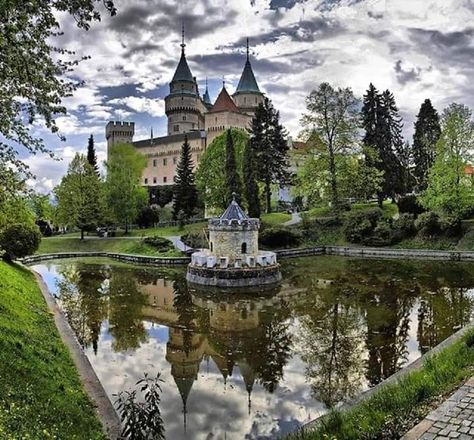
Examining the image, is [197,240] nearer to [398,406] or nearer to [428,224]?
[428,224]

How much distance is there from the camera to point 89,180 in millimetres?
43688

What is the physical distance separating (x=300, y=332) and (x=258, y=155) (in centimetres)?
3199

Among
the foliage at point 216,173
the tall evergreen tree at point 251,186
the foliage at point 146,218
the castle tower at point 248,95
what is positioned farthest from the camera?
the castle tower at point 248,95

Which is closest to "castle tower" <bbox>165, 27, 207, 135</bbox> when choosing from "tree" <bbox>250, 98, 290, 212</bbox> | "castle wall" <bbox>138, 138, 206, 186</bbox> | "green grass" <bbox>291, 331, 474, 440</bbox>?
"castle wall" <bbox>138, 138, 206, 186</bbox>

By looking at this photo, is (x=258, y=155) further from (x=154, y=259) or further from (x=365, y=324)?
(x=365, y=324)

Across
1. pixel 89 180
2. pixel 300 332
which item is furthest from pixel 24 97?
pixel 89 180

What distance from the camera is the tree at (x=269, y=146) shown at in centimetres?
4572

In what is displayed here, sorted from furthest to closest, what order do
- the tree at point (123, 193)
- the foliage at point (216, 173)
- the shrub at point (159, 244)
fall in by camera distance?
1. the tree at point (123, 193)
2. the foliage at point (216, 173)
3. the shrub at point (159, 244)

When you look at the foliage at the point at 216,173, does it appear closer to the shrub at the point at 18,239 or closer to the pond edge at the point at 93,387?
the shrub at the point at 18,239

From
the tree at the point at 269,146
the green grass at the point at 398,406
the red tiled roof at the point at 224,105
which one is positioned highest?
the red tiled roof at the point at 224,105

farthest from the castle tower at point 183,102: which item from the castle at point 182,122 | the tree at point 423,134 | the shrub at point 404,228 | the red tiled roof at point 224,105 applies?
the shrub at point 404,228

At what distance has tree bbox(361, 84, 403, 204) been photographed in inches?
1705

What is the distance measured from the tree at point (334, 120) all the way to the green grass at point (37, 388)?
29077mm

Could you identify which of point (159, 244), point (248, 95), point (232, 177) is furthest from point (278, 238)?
point (248, 95)
